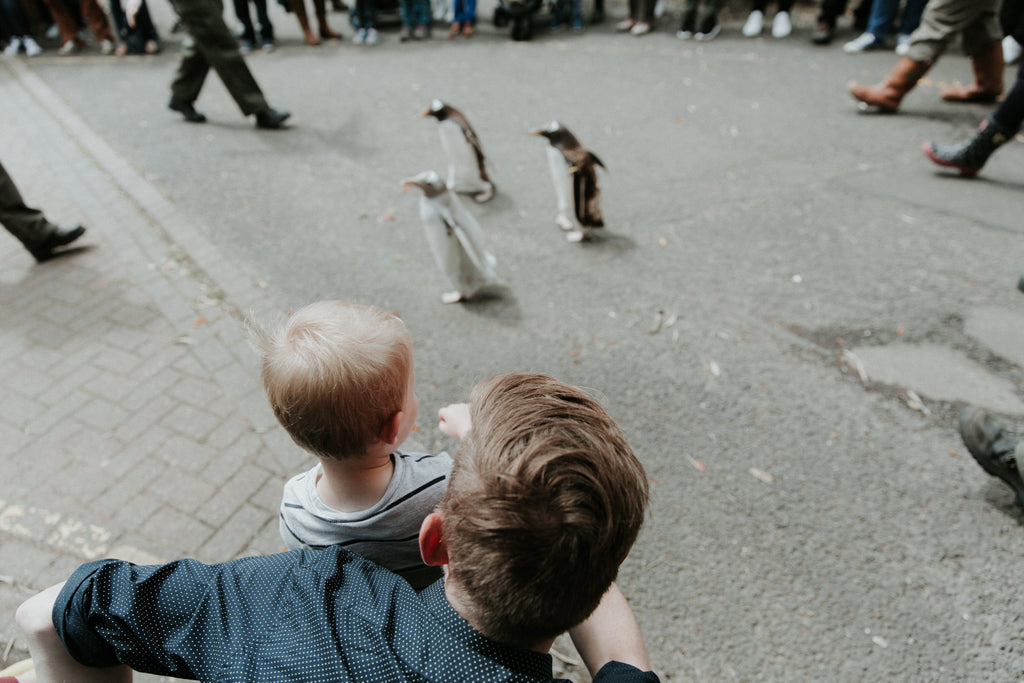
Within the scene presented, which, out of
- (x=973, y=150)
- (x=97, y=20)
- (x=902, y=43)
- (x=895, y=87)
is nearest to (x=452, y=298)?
(x=973, y=150)

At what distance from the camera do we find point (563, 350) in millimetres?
3303

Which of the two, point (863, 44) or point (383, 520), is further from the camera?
point (863, 44)

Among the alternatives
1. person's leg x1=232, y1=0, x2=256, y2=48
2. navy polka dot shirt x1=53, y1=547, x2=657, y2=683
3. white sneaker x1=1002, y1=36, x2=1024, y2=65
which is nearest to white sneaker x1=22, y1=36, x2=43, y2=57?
person's leg x1=232, y1=0, x2=256, y2=48

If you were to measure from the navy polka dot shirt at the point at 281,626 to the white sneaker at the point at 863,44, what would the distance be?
8.62 m

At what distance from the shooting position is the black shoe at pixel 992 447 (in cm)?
241

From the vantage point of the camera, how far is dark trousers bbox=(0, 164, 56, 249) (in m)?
3.76

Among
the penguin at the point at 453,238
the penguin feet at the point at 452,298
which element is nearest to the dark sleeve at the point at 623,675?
the penguin at the point at 453,238

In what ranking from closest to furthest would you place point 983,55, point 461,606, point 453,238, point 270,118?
point 461,606, point 453,238, point 983,55, point 270,118

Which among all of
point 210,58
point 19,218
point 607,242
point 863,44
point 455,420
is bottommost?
point 607,242

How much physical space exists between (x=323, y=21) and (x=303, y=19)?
0.95 ft

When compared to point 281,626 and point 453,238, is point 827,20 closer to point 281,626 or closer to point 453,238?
point 453,238

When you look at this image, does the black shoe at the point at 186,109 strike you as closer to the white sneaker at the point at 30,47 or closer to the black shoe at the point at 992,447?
the white sneaker at the point at 30,47

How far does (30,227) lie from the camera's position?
A: 386 centimetres

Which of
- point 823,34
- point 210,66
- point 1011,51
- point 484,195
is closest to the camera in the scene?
point 484,195
